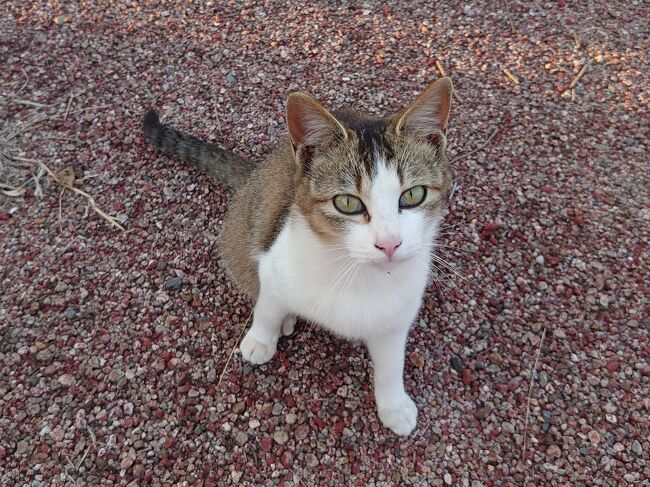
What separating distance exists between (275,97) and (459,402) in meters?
2.13

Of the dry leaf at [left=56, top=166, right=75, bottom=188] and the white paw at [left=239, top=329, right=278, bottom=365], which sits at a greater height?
the dry leaf at [left=56, top=166, right=75, bottom=188]

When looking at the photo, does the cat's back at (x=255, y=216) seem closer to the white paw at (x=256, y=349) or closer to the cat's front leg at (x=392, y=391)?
the white paw at (x=256, y=349)

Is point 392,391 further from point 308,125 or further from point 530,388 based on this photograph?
point 308,125

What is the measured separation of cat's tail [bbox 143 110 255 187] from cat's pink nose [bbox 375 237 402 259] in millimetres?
1372

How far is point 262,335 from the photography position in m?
2.58

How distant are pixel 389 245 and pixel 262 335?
1.05m

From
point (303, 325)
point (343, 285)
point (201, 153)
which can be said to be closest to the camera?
point (343, 285)

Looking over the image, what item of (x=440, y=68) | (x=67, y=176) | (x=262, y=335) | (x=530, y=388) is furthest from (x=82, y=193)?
(x=530, y=388)

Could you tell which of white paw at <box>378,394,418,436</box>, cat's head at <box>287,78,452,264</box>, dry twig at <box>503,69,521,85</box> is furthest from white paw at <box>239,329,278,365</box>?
dry twig at <box>503,69,521,85</box>

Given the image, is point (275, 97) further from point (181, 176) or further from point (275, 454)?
point (275, 454)

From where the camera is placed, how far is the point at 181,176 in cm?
325

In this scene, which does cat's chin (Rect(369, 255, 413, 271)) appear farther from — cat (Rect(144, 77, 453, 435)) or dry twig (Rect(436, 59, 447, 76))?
dry twig (Rect(436, 59, 447, 76))

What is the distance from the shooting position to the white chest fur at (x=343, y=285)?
6.75 ft

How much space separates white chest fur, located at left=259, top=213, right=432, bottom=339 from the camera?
2059 millimetres
